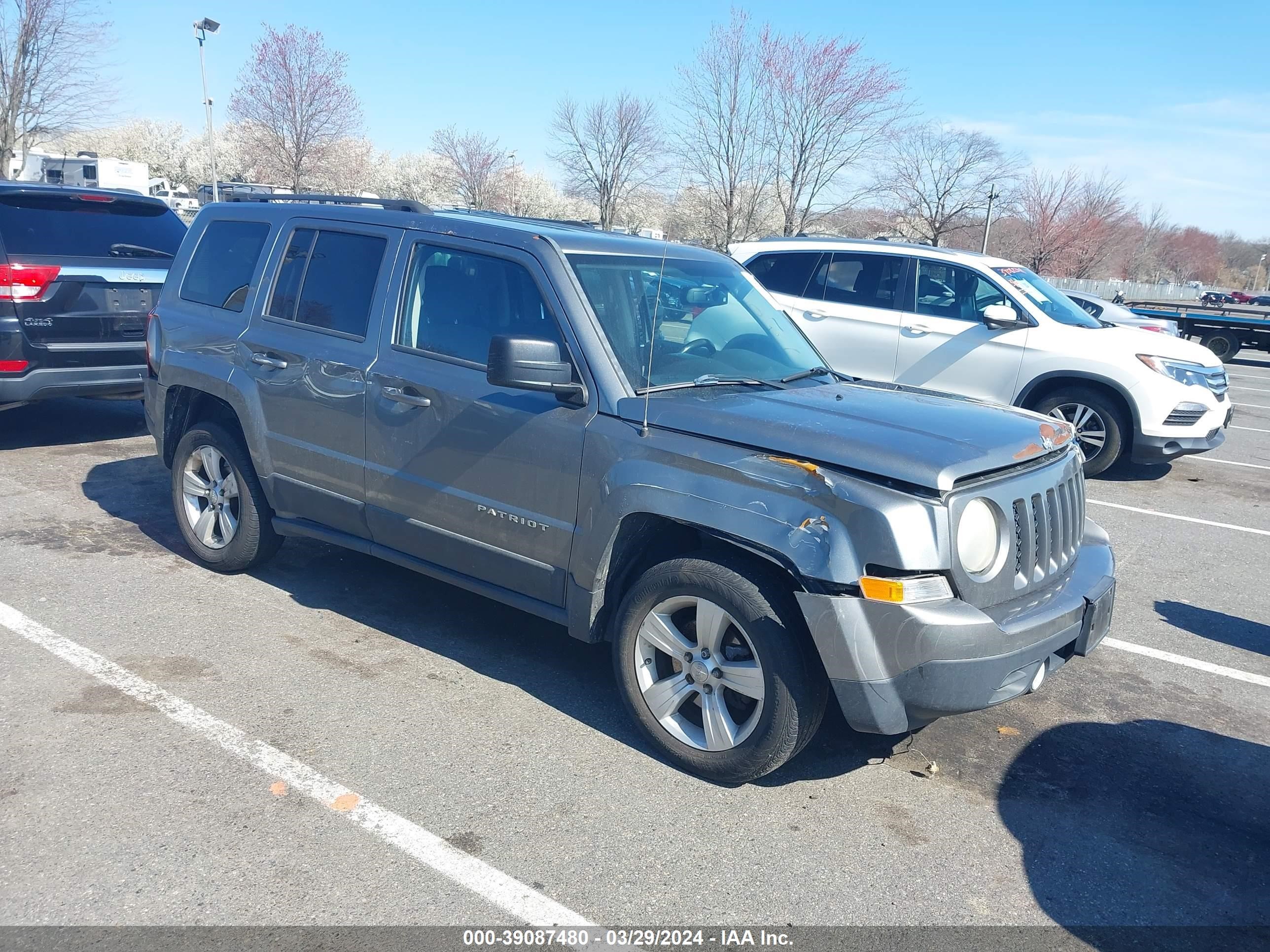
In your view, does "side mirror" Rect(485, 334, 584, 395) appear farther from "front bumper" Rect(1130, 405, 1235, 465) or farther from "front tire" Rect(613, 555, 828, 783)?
"front bumper" Rect(1130, 405, 1235, 465)

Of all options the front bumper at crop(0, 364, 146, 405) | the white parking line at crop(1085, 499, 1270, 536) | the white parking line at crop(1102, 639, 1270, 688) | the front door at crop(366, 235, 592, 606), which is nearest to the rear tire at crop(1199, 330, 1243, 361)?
the white parking line at crop(1085, 499, 1270, 536)

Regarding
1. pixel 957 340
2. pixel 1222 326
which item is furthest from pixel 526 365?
pixel 1222 326

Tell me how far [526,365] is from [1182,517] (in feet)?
21.3

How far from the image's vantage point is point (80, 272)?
25.1ft

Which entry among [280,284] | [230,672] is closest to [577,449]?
[230,672]

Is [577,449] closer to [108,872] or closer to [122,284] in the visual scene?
[108,872]

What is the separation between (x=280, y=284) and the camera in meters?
5.10

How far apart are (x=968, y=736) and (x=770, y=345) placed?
6.26 feet

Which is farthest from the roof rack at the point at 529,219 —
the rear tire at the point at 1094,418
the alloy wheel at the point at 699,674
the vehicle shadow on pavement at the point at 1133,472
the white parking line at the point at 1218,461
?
the white parking line at the point at 1218,461

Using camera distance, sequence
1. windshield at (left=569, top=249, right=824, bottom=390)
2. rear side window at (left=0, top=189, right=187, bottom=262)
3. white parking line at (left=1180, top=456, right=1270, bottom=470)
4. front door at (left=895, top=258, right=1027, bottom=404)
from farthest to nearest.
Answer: white parking line at (left=1180, top=456, right=1270, bottom=470) → front door at (left=895, top=258, right=1027, bottom=404) → rear side window at (left=0, top=189, right=187, bottom=262) → windshield at (left=569, top=249, right=824, bottom=390)

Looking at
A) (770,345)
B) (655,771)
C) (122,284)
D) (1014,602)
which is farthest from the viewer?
(122,284)

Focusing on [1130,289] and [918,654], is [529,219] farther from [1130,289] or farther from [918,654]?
[1130,289]

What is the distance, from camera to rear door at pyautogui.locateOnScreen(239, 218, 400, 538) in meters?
4.64

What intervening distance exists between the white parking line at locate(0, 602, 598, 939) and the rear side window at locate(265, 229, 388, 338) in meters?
1.81
